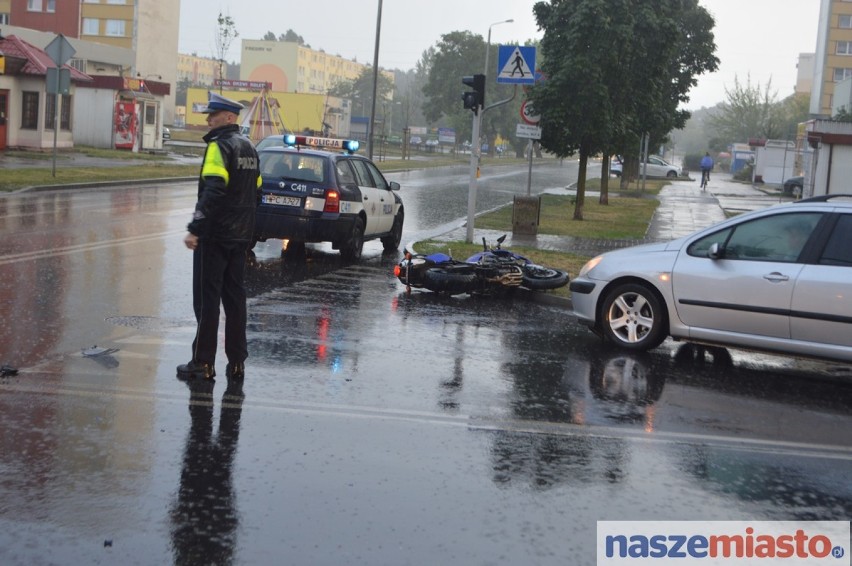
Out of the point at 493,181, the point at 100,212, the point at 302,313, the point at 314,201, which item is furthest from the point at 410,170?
the point at 302,313

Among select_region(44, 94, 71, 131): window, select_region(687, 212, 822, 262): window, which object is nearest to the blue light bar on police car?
select_region(687, 212, 822, 262): window

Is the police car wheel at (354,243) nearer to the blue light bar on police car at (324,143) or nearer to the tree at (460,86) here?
the blue light bar on police car at (324,143)

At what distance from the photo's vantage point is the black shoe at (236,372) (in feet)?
25.6

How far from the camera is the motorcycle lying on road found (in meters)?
12.8

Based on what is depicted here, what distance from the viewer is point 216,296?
770 cm

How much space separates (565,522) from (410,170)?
50.8 meters

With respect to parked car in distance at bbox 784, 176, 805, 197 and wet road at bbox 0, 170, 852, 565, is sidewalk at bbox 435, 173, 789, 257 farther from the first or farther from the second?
wet road at bbox 0, 170, 852, 565

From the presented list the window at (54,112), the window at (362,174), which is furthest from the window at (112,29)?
the window at (362,174)

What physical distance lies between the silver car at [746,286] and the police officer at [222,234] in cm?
386

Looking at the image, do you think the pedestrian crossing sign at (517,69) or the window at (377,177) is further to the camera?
the pedestrian crossing sign at (517,69)

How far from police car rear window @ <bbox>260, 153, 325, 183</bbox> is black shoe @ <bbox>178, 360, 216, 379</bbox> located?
7.61m

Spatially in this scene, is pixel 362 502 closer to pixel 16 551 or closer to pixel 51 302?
pixel 16 551

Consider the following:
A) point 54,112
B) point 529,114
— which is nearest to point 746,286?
point 529,114

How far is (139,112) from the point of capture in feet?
159
